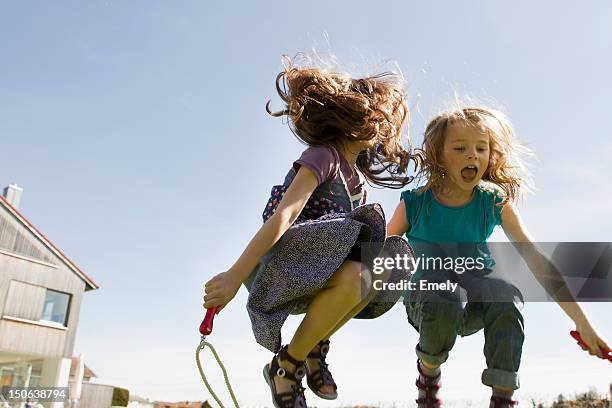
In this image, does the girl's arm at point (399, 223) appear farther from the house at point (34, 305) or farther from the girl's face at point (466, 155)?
the house at point (34, 305)

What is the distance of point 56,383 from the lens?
19109 millimetres

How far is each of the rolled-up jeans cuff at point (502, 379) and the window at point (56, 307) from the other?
1886 cm

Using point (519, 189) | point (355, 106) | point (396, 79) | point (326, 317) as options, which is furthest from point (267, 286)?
point (519, 189)

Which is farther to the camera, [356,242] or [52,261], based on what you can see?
[52,261]

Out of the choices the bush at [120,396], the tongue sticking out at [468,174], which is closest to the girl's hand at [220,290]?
the tongue sticking out at [468,174]

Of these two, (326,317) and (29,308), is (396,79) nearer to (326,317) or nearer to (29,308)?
(326,317)

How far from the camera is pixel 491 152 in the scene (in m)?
3.11

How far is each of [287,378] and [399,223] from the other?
120 centimetres

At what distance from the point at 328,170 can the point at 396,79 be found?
76 centimetres

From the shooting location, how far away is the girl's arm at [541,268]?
2.78 metres

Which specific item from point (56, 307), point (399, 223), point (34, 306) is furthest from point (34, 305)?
point (399, 223)

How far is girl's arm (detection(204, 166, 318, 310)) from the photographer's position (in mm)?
2133

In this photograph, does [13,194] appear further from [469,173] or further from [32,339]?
[469,173]

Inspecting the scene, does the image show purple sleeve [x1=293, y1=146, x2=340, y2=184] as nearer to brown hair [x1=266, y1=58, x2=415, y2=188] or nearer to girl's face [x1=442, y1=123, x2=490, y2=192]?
brown hair [x1=266, y1=58, x2=415, y2=188]
